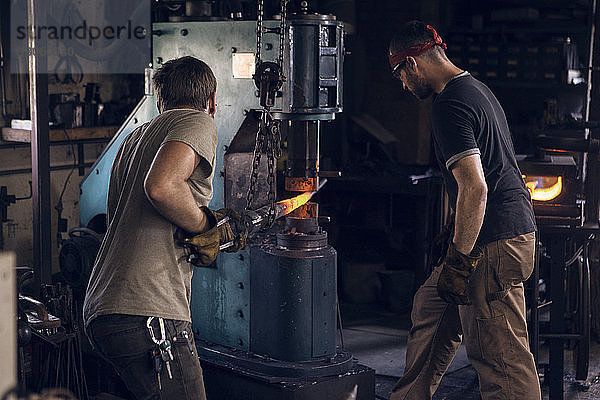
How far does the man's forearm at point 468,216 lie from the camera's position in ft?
8.32

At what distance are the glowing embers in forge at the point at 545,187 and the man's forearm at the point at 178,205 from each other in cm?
188

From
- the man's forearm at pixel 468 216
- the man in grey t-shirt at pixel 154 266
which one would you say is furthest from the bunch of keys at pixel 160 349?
the man's forearm at pixel 468 216

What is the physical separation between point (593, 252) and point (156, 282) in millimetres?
3094

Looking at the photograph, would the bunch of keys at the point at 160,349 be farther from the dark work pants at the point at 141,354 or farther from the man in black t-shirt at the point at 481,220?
the man in black t-shirt at the point at 481,220

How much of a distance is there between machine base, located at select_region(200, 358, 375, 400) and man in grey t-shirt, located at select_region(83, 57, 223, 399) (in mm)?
960

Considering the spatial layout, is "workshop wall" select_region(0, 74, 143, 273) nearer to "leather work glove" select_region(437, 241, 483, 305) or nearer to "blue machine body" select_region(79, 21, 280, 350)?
"blue machine body" select_region(79, 21, 280, 350)

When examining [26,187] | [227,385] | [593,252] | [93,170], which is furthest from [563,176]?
[26,187]

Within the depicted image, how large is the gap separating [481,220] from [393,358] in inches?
79.1

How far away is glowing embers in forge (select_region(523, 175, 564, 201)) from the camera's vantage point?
358 cm

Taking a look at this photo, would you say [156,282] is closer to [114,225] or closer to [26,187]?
[114,225]

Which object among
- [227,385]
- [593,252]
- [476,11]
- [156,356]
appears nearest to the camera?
[156,356]

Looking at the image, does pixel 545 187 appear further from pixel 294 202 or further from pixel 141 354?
pixel 141 354

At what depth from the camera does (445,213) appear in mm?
5297

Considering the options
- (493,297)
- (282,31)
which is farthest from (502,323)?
(282,31)
